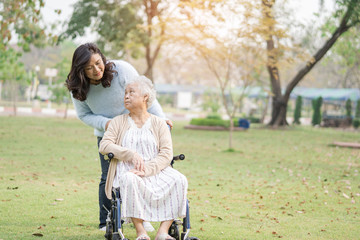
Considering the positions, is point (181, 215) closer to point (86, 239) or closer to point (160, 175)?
point (160, 175)

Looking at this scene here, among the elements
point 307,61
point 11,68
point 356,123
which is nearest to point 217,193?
point 307,61

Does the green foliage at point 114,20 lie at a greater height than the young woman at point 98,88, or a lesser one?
greater

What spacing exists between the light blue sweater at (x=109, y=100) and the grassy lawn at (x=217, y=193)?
984 millimetres

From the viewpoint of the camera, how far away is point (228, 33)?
13016 millimetres

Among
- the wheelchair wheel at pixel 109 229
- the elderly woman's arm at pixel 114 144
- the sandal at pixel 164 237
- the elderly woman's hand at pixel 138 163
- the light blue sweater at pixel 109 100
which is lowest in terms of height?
the wheelchair wheel at pixel 109 229

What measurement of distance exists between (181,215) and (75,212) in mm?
1860

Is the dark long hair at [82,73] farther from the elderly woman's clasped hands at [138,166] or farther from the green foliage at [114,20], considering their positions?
the green foliage at [114,20]

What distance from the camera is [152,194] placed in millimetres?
3578

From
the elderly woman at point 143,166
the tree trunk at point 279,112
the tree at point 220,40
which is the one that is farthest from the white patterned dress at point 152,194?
the tree trunk at point 279,112

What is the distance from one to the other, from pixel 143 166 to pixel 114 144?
296mm

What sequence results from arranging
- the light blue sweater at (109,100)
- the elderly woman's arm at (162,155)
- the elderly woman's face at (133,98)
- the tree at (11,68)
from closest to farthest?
the elderly woman's arm at (162,155) < the elderly woman's face at (133,98) < the light blue sweater at (109,100) < the tree at (11,68)

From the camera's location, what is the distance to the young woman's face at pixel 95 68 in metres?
3.81

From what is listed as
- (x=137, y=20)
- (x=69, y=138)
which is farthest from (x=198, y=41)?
(x=137, y=20)

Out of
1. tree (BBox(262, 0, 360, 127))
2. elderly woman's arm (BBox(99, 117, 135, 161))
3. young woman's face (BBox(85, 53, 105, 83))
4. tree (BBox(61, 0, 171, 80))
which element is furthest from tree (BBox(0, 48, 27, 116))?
elderly woman's arm (BBox(99, 117, 135, 161))
